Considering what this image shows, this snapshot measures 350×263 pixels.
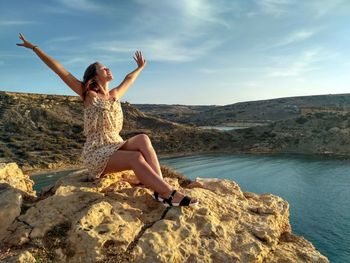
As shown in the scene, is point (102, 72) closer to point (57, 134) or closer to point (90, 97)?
point (90, 97)

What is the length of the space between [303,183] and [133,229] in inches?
1314

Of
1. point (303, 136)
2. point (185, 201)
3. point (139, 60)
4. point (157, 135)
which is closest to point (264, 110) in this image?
point (303, 136)

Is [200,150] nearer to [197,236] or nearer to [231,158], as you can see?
[231,158]

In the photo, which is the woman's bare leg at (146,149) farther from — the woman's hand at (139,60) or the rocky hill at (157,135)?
the rocky hill at (157,135)

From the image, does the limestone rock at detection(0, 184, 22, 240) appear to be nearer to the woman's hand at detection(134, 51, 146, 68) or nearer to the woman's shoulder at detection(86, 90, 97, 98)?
the woman's shoulder at detection(86, 90, 97, 98)

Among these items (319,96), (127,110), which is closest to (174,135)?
(127,110)

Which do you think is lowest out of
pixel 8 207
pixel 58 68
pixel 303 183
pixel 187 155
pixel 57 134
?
pixel 187 155

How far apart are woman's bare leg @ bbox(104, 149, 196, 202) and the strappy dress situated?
1.09 ft

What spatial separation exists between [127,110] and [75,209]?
7970 cm

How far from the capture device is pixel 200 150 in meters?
69.8

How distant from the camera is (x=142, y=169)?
7.78 m

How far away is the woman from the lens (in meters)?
7.83

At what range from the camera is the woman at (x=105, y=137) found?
25.7 feet

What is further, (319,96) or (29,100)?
(319,96)
